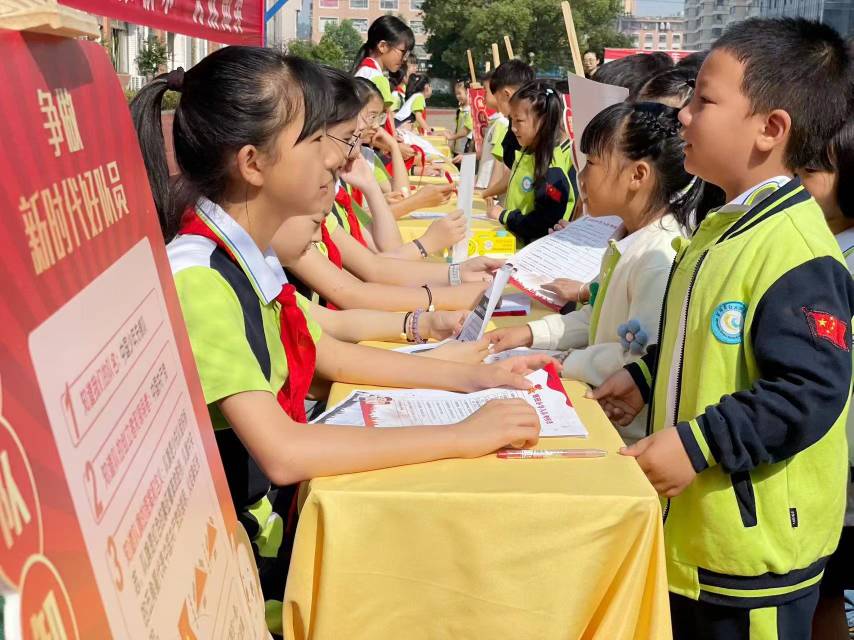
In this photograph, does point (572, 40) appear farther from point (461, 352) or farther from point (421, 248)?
point (461, 352)

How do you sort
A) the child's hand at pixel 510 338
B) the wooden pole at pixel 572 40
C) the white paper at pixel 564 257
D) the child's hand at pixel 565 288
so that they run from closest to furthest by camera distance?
1. the child's hand at pixel 510 338
2. the child's hand at pixel 565 288
3. the white paper at pixel 564 257
4. the wooden pole at pixel 572 40

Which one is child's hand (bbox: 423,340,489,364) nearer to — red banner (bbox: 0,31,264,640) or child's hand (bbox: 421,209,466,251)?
red banner (bbox: 0,31,264,640)

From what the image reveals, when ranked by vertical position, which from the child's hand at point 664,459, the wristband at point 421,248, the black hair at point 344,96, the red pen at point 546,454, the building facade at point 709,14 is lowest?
the building facade at point 709,14

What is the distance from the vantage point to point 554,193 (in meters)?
4.34

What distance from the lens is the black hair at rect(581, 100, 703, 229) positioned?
2059 millimetres

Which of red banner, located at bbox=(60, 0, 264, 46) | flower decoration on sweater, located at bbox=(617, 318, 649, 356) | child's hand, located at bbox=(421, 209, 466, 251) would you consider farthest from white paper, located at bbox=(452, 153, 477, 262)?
flower decoration on sweater, located at bbox=(617, 318, 649, 356)

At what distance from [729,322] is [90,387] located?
110 centimetres

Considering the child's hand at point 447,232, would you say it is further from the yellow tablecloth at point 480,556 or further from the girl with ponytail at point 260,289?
the yellow tablecloth at point 480,556

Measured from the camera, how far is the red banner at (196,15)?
134 cm

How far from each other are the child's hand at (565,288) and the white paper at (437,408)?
770 millimetres

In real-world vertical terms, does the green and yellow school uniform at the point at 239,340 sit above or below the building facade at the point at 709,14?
above

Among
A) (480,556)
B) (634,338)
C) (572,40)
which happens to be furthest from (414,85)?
(480,556)

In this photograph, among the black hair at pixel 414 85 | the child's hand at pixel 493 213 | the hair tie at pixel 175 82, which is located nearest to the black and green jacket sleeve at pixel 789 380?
the hair tie at pixel 175 82

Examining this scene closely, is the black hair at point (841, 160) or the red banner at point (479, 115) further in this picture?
the red banner at point (479, 115)
